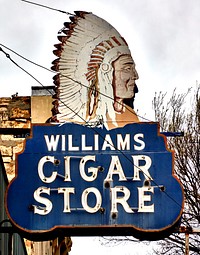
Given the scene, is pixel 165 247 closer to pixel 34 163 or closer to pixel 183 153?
pixel 183 153

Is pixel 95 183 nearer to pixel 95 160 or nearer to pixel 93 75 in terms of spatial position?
pixel 95 160

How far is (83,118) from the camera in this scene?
581 inches

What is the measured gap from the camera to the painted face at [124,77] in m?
14.9

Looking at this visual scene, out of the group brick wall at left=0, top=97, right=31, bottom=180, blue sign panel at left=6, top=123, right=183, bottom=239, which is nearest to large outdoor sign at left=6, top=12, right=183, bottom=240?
blue sign panel at left=6, top=123, right=183, bottom=239

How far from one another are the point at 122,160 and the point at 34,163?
4.26 feet

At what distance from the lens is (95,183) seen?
1409 cm

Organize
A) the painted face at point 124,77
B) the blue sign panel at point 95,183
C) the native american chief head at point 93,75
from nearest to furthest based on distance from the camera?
the blue sign panel at point 95,183 < the native american chief head at point 93,75 < the painted face at point 124,77

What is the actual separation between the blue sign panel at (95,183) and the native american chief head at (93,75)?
39 centimetres

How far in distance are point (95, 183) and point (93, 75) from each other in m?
1.87

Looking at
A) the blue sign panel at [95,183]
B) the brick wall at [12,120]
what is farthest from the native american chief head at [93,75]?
the brick wall at [12,120]

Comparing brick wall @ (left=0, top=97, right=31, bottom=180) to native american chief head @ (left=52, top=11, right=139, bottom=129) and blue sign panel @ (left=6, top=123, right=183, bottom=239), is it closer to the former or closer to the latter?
native american chief head @ (left=52, top=11, right=139, bottom=129)

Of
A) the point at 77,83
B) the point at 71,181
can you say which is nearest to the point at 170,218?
the point at 71,181

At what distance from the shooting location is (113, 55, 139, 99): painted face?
14.9 meters

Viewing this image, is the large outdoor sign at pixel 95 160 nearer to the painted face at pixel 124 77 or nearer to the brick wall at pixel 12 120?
the painted face at pixel 124 77
